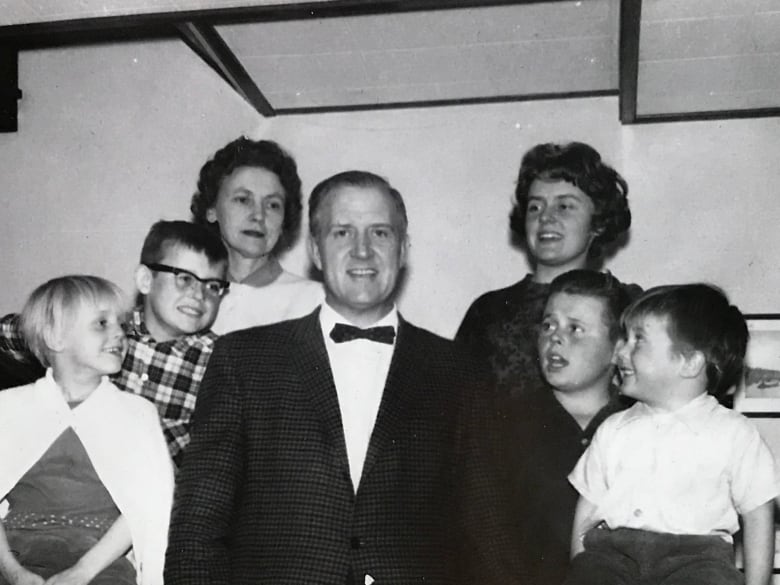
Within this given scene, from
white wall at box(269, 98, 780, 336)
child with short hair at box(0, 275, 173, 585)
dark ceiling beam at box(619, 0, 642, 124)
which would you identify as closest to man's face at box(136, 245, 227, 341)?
child with short hair at box(0, 275, 173, 585)

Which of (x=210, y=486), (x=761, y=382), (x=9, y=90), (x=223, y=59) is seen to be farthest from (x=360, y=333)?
(x=9, y=90)

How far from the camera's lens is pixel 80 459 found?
7.85 feet

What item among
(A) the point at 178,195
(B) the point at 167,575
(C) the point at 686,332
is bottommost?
(B) the point at 167,575

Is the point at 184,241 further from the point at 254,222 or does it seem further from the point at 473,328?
the point at 473,328

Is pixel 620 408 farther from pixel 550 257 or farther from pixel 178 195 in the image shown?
pixel 178 195

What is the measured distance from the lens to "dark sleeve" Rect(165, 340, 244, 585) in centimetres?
202

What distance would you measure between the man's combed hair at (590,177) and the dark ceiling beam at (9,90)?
2422 mm

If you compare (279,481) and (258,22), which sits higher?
(258,22)

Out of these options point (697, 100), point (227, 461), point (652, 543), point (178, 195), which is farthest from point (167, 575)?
point (697, 100)

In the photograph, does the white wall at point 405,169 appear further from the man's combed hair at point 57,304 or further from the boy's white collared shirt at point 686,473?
the boy's white collared shirt at point 686,473

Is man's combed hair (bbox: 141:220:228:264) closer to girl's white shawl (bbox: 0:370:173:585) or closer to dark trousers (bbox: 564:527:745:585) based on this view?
girl's white shawl (bbox: 0:370:173:585)

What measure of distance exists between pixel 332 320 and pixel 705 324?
89 centimetres

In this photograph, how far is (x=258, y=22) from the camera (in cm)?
304

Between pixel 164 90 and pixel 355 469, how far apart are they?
2.47m
